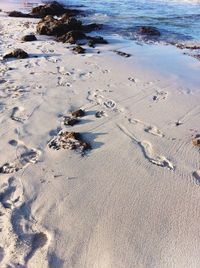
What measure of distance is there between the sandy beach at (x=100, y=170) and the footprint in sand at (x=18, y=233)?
0.03ft

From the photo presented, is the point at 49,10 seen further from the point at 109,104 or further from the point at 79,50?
the point at 109,104

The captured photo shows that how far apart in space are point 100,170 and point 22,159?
108 cm

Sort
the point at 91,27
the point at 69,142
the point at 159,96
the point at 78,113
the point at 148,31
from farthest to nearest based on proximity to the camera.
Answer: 1. the point at 91,27
2. the point at 148,31
3. the point at 159,96
4. the point at 78,113
5. the point at 69,142

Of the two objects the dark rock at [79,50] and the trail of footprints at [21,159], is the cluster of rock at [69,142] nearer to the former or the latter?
the trail of footprints at [21,159]

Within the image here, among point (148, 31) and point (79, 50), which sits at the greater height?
point (79, 50)

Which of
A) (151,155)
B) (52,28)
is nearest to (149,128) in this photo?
(151,155)

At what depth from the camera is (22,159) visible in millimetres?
4719

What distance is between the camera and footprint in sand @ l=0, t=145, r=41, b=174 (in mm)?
4539

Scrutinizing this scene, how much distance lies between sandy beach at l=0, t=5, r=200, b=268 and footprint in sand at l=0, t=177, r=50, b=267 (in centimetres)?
1

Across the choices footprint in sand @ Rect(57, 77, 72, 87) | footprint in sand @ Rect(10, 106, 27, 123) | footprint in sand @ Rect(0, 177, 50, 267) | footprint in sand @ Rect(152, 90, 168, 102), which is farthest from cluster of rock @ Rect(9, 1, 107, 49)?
footprint in sand @ Rect(0, 177, 50, 267)

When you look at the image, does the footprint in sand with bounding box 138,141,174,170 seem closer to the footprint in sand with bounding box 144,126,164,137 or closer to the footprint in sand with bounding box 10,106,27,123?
the footprint in sand with bounding box 144,126,164,137

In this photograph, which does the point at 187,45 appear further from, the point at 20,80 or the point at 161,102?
the point at 20,80

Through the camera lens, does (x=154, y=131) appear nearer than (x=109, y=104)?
Yes

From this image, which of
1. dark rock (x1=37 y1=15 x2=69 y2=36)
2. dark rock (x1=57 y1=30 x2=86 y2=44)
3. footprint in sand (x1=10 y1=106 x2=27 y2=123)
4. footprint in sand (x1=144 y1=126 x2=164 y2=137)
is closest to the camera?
footprint in sand (x1=144 y1=126 x2=164 y2=137)
